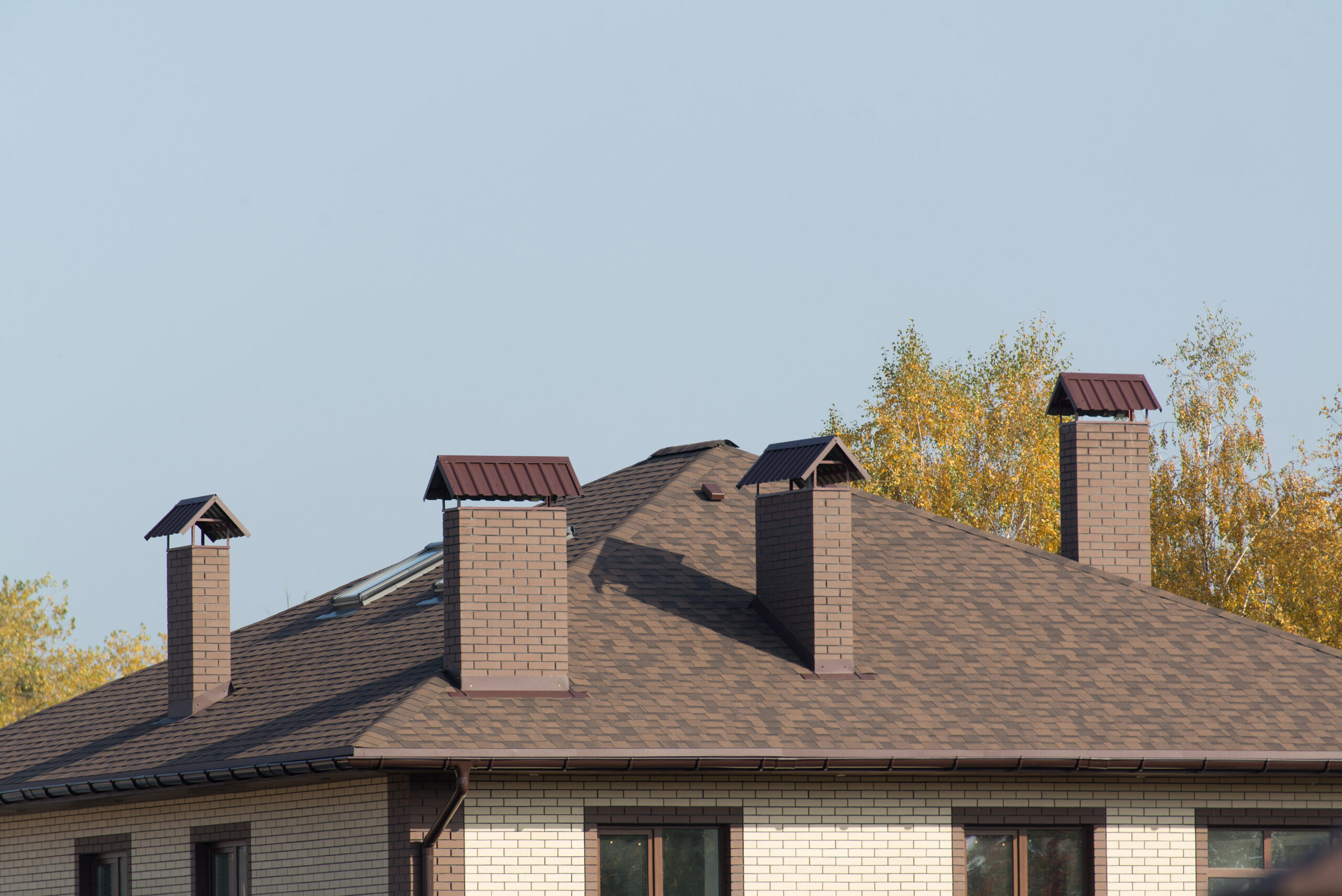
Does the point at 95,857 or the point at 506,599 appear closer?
the point at 506,599

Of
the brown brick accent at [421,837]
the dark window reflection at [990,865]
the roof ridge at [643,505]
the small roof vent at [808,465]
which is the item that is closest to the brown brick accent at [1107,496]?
the small roof vent at [808,465]

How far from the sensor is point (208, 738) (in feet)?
Answer: 53.5

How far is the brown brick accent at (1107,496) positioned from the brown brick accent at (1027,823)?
4246 millimetres

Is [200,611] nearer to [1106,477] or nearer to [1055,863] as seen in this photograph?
[1055,863]

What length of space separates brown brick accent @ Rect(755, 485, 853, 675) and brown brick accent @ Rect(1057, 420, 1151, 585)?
12.1 feet

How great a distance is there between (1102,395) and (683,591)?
5.62 metres

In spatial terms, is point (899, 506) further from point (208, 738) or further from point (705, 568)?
point (208, 738)

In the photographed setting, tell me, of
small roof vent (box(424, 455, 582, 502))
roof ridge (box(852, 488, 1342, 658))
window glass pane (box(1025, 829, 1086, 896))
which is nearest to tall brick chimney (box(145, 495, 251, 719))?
small roof vent (box(424, 455, 582, 502))

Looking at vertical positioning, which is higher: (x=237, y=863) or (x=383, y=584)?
(x=383, y=584)

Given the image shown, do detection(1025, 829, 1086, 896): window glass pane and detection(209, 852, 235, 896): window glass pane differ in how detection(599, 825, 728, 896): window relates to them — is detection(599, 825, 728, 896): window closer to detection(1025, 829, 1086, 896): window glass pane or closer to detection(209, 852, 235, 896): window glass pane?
detection(1025, 829, 1086, 896): window glass pane

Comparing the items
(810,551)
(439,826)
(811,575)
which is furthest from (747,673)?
(439,826)

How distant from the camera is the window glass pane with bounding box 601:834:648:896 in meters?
14.5

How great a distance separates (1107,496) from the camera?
63.2 feet

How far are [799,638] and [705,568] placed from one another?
5.95ft
